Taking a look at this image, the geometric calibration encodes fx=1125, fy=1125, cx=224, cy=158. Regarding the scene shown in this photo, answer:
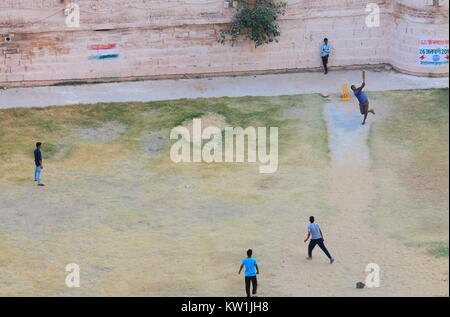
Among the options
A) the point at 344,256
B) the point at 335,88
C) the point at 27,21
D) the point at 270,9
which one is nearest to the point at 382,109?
the point at 335,88

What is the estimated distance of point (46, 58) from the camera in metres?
44.0

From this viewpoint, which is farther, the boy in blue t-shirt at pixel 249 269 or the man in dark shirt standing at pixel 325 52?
the man in dark shirt standing at pixel 325 52

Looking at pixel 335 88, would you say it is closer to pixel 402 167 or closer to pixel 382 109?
pixel 382 109

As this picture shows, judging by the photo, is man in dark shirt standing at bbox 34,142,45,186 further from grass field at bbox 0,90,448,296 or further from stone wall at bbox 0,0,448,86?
stone wall at bbox 0,0,448,86

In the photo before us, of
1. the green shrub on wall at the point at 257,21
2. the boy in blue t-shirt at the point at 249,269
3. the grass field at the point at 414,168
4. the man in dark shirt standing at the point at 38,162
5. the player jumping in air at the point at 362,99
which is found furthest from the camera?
the green shrub on wall at the point at 257,21

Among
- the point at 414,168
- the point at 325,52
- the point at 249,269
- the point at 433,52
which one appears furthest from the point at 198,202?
the point at 433,52

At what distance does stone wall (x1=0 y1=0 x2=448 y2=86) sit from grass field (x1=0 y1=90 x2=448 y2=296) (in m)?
2.45

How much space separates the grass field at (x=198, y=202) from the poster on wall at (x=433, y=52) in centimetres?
161

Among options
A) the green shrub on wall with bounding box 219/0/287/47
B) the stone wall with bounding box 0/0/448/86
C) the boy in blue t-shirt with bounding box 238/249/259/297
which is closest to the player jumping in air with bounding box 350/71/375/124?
the stone wall with bounding box 0/0/448/86

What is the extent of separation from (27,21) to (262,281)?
57.4ft

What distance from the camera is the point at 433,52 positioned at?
141 feet

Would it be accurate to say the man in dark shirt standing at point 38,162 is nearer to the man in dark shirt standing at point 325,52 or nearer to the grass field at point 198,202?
the grass field at point 198,202

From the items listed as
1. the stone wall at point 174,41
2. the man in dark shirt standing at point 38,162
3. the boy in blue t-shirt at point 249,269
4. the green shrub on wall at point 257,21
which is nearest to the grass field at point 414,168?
the stone wall at point 174,41

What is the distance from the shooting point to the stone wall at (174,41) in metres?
43.4
